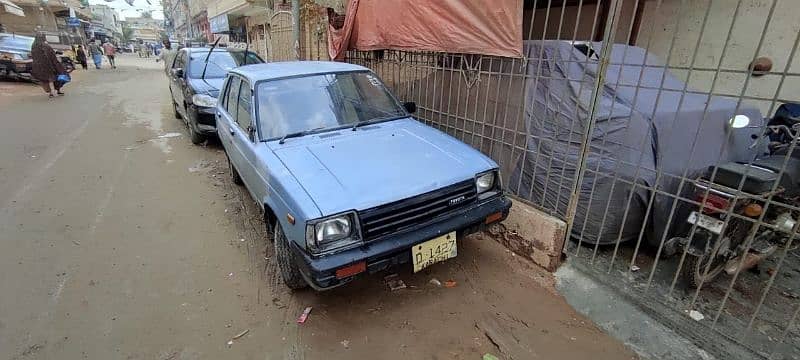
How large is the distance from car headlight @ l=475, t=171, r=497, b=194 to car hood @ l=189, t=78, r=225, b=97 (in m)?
5.02

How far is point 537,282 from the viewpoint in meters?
2.99

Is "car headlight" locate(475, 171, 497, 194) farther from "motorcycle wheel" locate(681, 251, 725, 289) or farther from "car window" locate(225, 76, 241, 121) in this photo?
"car window" locate(225, 76, 241, 121)

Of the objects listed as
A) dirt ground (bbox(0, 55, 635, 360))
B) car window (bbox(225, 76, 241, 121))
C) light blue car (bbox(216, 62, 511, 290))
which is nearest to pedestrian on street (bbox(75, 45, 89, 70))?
dirt ground (bbox(0, 55, 635, 360))

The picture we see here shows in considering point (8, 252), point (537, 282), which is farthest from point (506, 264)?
point (8, 252)

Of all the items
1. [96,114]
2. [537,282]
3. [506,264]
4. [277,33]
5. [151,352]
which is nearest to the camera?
[151,352]

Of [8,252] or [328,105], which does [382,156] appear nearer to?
[328,105]

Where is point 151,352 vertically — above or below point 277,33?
below

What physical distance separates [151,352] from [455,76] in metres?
3.46

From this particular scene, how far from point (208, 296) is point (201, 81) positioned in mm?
4878

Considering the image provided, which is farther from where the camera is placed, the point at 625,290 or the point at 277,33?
the point at 277,33

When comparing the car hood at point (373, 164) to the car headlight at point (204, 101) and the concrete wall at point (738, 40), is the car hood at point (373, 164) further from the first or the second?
the car headlight at point (204, 101)

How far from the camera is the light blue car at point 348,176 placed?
2.22m

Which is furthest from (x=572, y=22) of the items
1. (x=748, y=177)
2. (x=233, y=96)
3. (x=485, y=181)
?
(x=233, y=96)

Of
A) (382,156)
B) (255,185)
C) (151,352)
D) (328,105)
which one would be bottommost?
(151,352)
